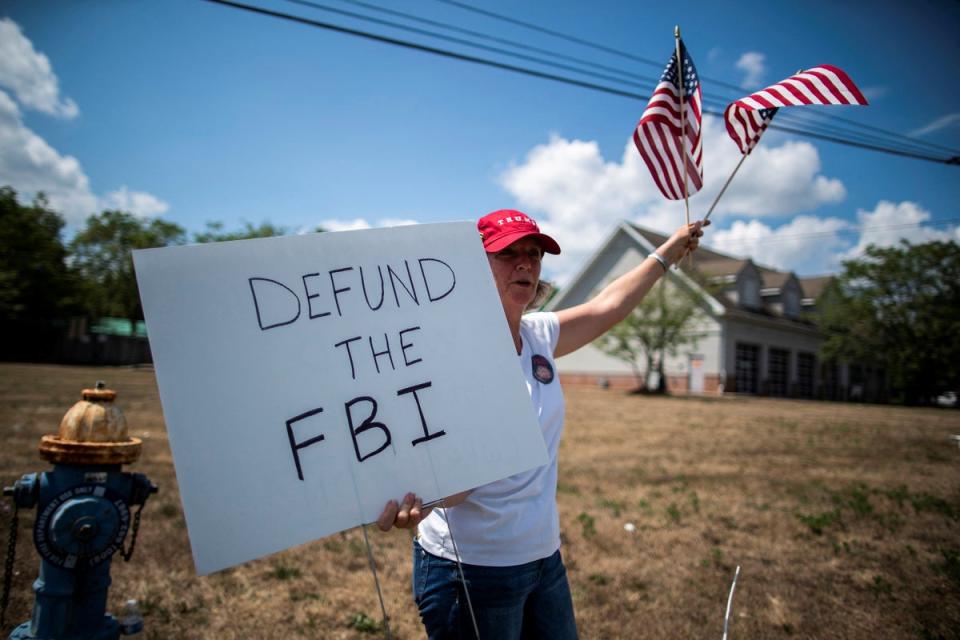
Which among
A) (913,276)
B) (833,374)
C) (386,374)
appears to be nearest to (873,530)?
(386,374)

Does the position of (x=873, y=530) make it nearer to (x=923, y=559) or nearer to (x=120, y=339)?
(x=923, y=559)

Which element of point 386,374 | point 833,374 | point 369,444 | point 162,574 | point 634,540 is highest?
point 386,374

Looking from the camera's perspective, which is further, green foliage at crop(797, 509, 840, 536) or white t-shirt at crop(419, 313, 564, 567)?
green foliage at crop(797, 509, 840, 536)

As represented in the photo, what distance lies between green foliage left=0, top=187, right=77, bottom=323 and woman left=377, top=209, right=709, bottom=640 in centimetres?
4118

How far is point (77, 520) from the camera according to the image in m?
1.93

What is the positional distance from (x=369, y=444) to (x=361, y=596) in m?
2.87

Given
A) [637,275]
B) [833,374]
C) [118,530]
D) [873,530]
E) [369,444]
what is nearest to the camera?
[369,444]

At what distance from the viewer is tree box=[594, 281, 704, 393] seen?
25.4 m

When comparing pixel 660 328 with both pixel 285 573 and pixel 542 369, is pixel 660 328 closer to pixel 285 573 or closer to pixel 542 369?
pixel 285 573

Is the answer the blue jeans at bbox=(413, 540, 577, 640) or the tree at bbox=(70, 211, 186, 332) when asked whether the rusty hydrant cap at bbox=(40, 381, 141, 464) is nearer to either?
the blue jeans at bbox=(413, 540, 577, 640)

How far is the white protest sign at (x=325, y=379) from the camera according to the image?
1221 millimetres

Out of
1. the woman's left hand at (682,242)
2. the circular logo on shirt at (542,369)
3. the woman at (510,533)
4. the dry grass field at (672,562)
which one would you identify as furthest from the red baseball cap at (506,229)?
the dry grass field at (672,562)

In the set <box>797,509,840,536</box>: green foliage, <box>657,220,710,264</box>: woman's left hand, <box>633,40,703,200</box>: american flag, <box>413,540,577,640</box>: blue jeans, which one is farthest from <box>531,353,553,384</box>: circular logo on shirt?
<box>797,509,840,536</box>: green foliage

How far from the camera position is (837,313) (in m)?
31.2
